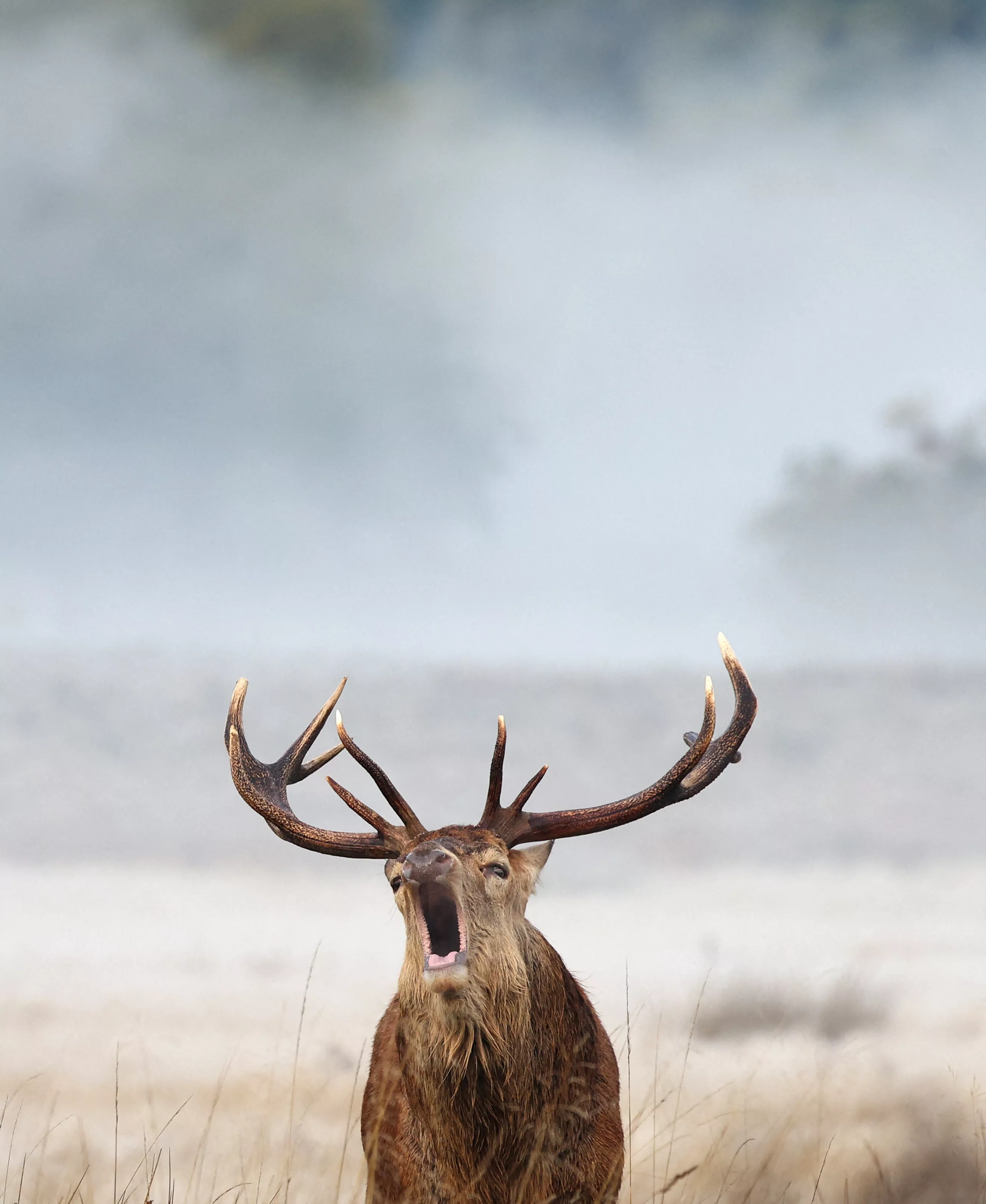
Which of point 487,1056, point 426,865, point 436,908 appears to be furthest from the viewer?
point 487,1056

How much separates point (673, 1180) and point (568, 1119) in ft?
3.22

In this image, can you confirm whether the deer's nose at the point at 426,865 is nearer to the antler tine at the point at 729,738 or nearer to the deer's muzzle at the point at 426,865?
the deer's muzzle at the point at 426,865

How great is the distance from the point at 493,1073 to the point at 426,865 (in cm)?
123

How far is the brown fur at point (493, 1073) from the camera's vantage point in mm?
5898

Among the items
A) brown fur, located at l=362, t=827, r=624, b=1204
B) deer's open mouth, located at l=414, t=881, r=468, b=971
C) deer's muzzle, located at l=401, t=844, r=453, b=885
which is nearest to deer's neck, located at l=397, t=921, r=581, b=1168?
brown fur, located at l=362, t=827, r=624, b=1204

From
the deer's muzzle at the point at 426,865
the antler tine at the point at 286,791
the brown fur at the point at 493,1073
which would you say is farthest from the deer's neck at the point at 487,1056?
the antler tine at the point at 286,791

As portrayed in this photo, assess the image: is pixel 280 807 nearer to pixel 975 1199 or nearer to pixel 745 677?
pixel 745 677

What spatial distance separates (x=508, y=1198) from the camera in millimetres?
6059

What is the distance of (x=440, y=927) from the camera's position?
231 inches

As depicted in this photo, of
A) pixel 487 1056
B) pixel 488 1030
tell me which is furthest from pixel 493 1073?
pixel 488 1030

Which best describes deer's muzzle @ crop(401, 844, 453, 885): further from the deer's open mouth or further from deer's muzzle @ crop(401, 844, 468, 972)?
the deer's open mouth

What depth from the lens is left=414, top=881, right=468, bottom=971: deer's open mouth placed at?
18.5 ft

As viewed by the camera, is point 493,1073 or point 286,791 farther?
point 286,791

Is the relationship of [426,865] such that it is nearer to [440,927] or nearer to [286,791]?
[440,927]
